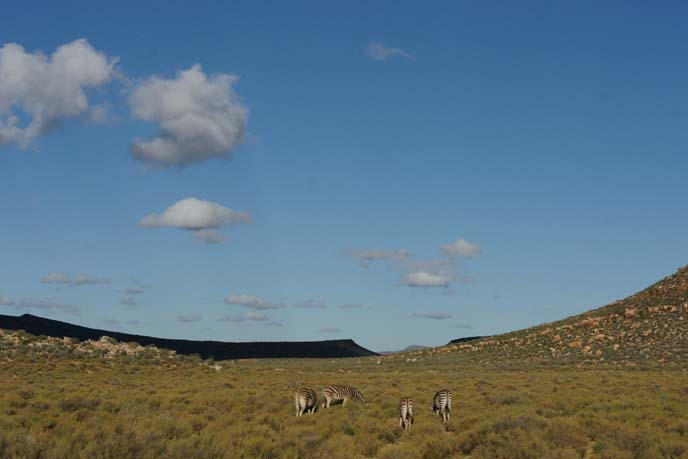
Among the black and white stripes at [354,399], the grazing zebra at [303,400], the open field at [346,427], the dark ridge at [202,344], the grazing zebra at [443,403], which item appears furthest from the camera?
the dark ridge at [202,344]

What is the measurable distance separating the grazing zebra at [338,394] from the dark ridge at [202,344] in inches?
3894

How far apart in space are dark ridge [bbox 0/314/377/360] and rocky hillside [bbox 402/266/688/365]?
56.0 meters

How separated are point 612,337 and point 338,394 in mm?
60991

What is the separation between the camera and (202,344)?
143 m

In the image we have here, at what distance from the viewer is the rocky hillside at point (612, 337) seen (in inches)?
2527

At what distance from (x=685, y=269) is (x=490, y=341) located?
3503 centimetres

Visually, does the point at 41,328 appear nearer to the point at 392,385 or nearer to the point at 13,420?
the point at 392,385

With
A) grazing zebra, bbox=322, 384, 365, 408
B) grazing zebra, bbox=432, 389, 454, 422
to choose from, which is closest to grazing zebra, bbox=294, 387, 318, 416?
grazing zebra, bbox=322, 384, 365, 408

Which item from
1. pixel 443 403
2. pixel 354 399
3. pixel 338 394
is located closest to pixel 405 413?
pixel 443 403

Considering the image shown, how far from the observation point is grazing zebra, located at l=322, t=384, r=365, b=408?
78.8 ft

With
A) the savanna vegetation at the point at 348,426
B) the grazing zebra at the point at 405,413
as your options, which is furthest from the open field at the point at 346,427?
the grazing zebra at the point at 405,413

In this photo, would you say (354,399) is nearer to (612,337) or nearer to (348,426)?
(348,426)

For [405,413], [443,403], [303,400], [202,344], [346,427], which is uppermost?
[202,344]

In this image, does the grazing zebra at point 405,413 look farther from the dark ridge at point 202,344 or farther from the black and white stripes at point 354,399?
the dark ridge at point 202,344
